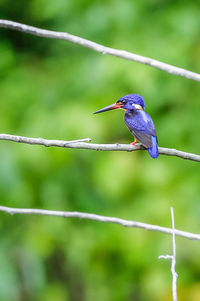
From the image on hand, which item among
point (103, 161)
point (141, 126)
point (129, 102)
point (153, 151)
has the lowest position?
point (153, 151)

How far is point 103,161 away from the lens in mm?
3691

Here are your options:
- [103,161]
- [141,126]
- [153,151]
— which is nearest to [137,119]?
[141,126]

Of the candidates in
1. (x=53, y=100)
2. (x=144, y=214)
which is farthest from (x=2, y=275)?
(x=53, y=100)

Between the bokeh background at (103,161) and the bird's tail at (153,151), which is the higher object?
the bokeh background at (103,161)

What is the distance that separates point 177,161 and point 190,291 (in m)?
0.92

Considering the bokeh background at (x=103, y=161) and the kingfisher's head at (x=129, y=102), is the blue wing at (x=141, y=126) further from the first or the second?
the bokeh background at (x=103, y=161)

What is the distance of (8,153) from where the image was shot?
11.5 ft

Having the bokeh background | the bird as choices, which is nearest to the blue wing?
the bird

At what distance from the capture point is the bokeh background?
11.9ft

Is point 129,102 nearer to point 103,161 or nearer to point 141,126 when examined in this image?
point 141,126

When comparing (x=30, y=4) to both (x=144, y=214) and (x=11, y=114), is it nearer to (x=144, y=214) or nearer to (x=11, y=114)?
(x=11, y=114)

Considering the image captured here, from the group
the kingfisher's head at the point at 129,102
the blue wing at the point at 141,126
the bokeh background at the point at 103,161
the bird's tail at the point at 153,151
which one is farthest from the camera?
the bokeh background at the point at 103,161

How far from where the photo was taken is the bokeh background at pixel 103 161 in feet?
11.9

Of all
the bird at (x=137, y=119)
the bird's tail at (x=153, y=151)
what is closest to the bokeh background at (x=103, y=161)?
the bird at (x=137, y=119)
